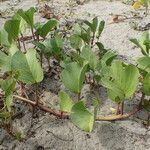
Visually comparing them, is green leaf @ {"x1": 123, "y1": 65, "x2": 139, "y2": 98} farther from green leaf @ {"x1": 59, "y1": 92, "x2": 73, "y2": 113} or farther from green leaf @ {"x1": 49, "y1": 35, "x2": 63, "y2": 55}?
green leaf @ {"x1": 49, "y1": 35, "x2": 63, "y2": 55}

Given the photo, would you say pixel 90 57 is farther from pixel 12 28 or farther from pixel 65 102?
pixel 12 28

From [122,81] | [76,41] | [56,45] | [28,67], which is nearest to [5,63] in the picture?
[28,67]

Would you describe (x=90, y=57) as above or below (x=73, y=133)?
above

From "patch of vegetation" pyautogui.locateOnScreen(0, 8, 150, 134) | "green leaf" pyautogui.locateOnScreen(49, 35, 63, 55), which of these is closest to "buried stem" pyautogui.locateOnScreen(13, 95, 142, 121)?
"patch of vegetation" pyautogui.locateOnScreen(0, 8, 150, 134)

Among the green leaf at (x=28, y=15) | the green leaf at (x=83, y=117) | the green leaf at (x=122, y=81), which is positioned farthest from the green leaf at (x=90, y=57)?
the green leaf at (x=28, y=15)

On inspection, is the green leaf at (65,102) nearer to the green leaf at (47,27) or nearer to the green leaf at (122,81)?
the green leaf at (122,81)

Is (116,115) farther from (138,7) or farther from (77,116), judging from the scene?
(138,7)
